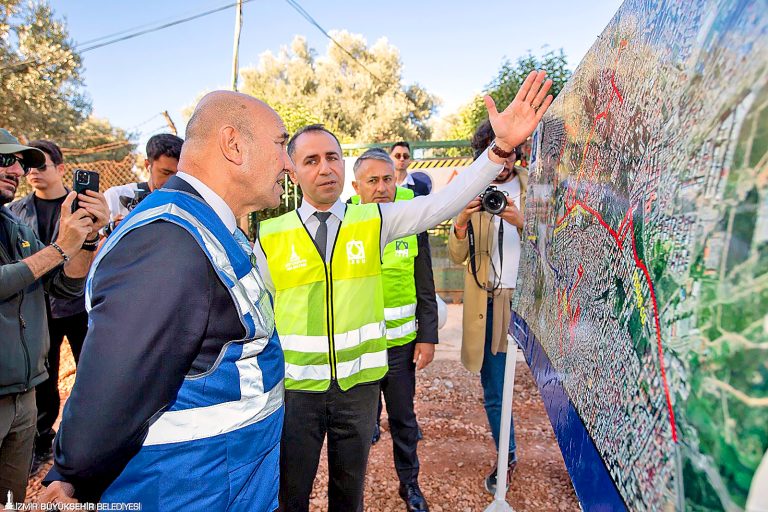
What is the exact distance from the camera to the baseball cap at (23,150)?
213cm

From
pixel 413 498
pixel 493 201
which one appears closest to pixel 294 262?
pixel 493 201

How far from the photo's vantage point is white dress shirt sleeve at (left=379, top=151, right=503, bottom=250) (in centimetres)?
191

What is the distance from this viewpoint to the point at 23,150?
7.18 ft

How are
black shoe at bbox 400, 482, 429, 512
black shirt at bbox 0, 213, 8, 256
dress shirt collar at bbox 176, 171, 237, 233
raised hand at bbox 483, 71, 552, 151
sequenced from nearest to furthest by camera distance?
dress shirt collar at bbox 176, 171, 237, 233, raised hand at bbox 483, 71, 552, 151, black shirt at bbox 0, 213, 8, 256, black shoe at bbox 400, 482, 429, 512

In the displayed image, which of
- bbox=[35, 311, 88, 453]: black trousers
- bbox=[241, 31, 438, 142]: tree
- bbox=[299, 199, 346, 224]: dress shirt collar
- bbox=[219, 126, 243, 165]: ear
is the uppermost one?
bbox=[241, 31, 438, 142]: tree

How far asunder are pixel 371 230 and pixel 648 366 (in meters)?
1.41

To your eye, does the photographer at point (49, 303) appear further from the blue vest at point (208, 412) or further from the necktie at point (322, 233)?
the blue vest at point (208, 412)

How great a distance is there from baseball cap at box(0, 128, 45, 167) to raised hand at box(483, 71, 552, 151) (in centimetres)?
220

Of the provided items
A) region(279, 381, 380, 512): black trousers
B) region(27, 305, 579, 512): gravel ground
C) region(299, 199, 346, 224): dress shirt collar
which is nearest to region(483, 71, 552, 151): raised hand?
region(299, 199, 346, 224): dress shirt collar

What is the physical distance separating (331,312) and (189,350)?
103 centimetres

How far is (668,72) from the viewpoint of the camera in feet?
3.06

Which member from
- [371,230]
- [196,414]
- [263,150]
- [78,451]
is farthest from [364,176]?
[78,451]

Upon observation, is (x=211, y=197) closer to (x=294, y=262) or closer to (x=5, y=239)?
(x=294, y=262)

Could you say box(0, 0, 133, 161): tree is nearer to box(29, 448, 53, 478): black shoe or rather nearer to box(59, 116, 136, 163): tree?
box(59, 116, 136, 163): tree
